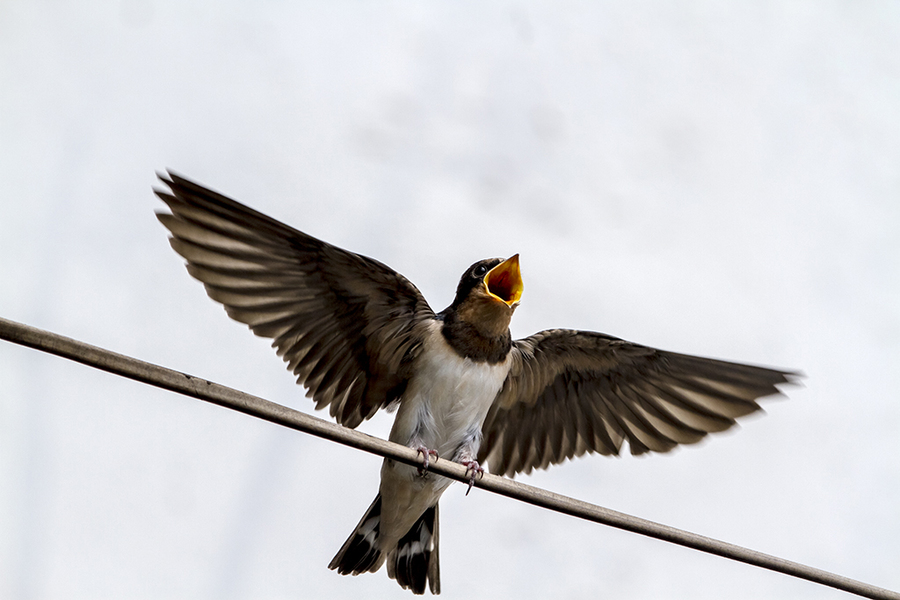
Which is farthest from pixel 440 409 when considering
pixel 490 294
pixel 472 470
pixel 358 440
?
pixel 358 440

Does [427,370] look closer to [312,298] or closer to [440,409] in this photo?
[440,409]

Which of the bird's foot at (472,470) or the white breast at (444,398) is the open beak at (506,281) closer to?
the white breast at (444,398)

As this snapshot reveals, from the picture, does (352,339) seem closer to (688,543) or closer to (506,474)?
(506,474)

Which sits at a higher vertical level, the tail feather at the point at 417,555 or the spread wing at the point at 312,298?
the spread wing at the point at 312,298

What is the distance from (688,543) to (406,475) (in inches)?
52.1

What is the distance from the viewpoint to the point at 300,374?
3.25m

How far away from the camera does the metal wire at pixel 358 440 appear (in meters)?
1.59

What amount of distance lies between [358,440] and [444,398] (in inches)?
44.0

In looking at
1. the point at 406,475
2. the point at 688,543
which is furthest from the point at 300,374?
the point at 688,543

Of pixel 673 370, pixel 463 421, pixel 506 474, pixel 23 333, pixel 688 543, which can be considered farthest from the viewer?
pixel 506 474

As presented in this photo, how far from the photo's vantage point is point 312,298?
10.6ft

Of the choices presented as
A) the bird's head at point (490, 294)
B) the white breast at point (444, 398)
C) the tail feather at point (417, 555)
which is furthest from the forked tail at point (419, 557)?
the bird's head at point (490, 294)

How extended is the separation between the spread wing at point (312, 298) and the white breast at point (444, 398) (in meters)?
0.11

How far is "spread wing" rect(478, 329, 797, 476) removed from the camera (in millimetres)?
3287
